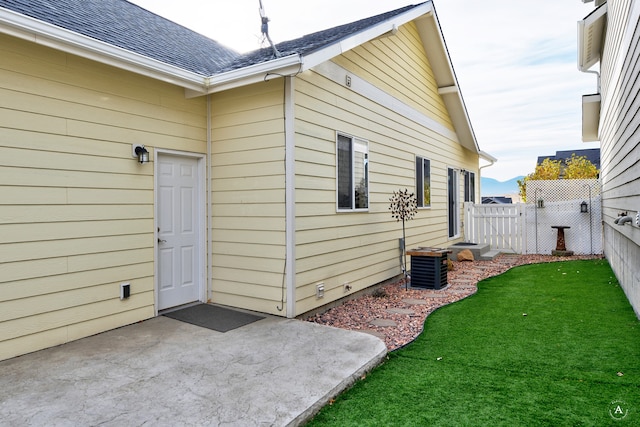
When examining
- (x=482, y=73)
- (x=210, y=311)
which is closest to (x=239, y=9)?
(x=210, y=311)

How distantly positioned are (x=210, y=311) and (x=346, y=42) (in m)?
3.78

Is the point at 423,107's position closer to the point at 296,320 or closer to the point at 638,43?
the point at 638,43

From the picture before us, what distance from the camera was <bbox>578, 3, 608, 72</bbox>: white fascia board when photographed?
300 inches

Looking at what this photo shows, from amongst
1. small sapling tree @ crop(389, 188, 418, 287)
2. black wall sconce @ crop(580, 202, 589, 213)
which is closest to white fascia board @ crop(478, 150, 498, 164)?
black wall sconce @ crop(580, 202, 589, 213)

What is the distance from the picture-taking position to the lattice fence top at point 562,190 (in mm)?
11086

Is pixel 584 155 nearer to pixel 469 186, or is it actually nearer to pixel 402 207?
pixel 469 186

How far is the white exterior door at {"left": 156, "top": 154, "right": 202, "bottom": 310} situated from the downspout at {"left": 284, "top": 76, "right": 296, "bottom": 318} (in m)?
1.38

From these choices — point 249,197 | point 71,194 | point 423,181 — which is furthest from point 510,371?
point 423,181

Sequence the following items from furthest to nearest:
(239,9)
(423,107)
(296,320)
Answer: (423,107) → (239,9) → (296,320)

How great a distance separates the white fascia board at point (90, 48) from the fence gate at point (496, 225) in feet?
29.7

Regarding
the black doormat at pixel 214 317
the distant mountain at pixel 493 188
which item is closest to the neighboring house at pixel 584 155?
the distant mountain at pixel 493 188

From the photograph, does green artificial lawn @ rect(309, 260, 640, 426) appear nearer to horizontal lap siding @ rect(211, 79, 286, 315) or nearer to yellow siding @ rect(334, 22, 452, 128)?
horizontal lap siding @ rect(211, 79, 286, 315)

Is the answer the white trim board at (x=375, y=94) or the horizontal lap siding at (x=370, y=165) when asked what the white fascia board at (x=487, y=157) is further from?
the horizontal lap siding at (x=370, y=165)

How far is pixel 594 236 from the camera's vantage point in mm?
10117
